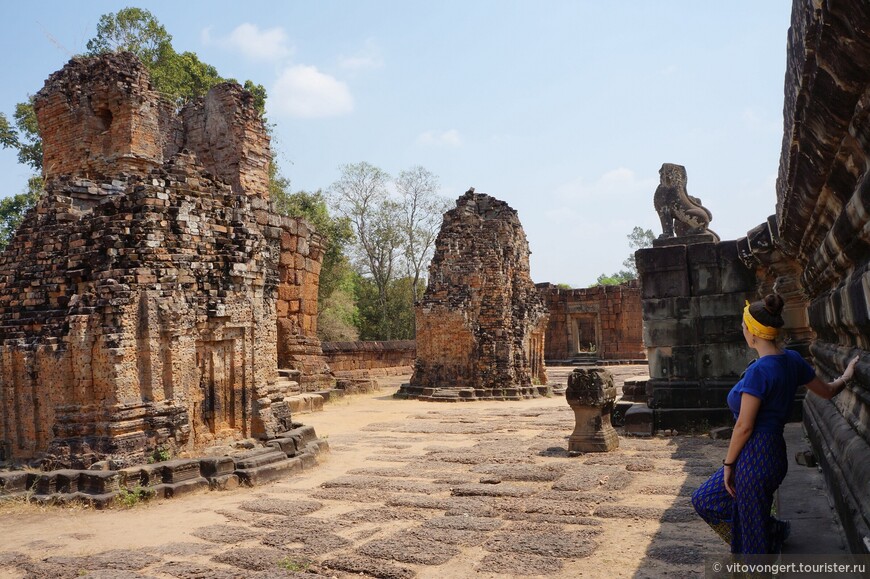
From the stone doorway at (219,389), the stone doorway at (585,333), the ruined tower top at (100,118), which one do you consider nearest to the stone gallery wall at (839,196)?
the stone doorway at (219,389)

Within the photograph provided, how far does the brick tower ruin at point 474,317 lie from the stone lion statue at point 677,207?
686cm

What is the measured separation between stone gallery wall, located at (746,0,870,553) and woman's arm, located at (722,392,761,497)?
33cm

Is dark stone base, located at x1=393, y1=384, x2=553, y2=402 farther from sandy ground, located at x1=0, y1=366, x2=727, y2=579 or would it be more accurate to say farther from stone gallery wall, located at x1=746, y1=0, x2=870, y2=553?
stone gallery wall, located at x1=746, y1=0, x2=870, y2=553

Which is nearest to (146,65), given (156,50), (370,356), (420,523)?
(156,50)

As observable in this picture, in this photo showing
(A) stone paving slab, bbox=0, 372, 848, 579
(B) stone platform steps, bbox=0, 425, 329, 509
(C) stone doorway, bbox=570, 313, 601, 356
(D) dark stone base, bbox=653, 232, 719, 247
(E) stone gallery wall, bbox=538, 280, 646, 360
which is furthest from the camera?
(C) stone doorway, bbox=570, 313, 601, 356

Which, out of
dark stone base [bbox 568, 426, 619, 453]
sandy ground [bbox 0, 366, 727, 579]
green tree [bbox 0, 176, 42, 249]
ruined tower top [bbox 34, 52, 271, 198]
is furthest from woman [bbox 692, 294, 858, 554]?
green tree [bbox 0, 176, 42, 249]

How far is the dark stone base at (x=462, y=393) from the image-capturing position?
55.3 feet

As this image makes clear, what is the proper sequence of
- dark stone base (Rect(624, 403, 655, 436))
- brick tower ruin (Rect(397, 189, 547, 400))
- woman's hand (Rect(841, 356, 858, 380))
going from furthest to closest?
brick tower ruin (Rect(397, 189, 547, 400)) → dark stone base (Rect(624, 403, 655, 436)) → woman's hand (Rect(841, 356, 858, 380))

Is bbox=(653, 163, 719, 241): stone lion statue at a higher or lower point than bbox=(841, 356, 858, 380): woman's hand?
higher

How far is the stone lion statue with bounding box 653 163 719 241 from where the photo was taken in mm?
10836

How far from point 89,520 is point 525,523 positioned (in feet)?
12.5

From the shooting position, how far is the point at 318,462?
8609 mm

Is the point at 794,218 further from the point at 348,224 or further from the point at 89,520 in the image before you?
the point at 348,224

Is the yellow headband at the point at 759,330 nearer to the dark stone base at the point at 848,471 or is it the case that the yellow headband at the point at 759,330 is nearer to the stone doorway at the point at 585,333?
the dark stone base at the point at 848,471
